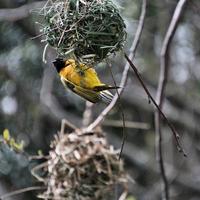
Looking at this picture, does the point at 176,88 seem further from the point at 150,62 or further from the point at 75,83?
the point at 75,83

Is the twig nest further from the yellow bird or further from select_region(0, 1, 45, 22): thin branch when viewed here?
select_region(0, 1, 45, 22): thin branch

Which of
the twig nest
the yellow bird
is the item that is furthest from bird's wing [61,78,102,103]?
the twig nest

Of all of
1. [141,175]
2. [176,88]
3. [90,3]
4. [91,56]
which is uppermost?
[90,3]

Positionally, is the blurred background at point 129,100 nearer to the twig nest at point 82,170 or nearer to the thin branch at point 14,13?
the thin branch at point 14,13

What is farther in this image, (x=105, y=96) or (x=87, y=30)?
(x=105, y=96)

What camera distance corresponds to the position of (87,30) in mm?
1928

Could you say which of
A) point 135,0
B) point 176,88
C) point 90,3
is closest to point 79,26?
point 90,3

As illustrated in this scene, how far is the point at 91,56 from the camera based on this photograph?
195 centimetres

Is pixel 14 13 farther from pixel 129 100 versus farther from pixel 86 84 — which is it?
Result: pixel 86 84

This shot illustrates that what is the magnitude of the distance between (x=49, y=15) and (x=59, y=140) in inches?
42.3

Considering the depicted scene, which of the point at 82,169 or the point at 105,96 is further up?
the point at 105,96

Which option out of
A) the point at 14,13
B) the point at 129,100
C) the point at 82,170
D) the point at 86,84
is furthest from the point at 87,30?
the point at 129,100

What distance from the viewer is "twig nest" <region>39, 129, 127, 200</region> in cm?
281

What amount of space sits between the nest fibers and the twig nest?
37.8 inches
